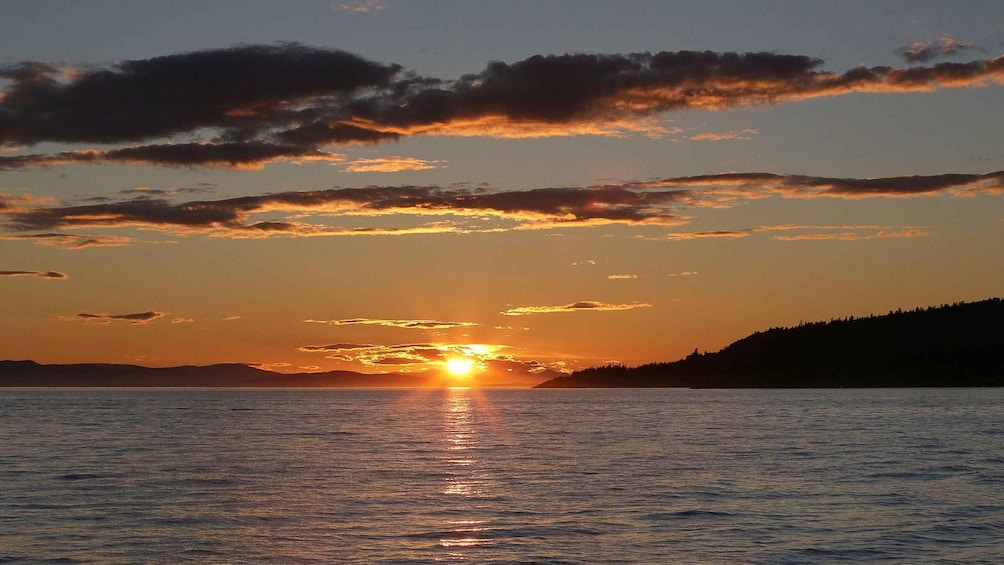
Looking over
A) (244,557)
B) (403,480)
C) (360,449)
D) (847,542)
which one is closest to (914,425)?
(360,449)

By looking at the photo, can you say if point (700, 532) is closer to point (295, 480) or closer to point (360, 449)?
point (295, 480)

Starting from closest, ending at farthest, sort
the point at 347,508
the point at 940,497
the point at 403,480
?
the point at 347,508
the point at 940,497
the point at 403,480

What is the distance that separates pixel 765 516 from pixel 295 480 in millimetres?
28861

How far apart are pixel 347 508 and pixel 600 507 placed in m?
11.9

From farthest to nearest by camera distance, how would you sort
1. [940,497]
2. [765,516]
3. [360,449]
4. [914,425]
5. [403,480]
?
[914,425]
[360,449]
[403,480]
[940,497]
[765,516]

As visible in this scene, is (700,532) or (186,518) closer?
(700,532)

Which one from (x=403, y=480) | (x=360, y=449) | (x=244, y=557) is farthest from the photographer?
(x=360, y=449)

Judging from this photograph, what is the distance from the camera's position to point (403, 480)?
62.9 m

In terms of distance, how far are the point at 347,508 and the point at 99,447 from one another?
163ft

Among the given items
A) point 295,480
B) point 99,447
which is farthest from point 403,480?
point 99,447

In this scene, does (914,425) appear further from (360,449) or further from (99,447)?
(99,447)

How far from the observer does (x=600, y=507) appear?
166 ft

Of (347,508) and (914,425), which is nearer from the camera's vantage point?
(347,508)

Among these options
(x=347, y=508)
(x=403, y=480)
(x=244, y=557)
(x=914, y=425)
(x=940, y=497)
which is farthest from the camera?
(x=914, y=425)
